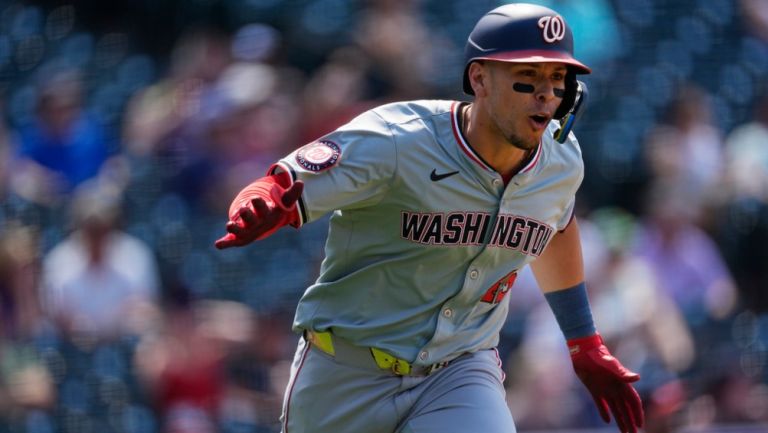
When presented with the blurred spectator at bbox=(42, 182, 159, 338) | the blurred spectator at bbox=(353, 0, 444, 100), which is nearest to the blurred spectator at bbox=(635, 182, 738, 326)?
the blurred spectator at bbox=(353, 0, 444, 100)

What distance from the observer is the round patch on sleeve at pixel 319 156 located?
3.65 m

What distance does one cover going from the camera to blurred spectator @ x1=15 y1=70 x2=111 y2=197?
7133 millimetres

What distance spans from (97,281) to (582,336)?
3.27 metres

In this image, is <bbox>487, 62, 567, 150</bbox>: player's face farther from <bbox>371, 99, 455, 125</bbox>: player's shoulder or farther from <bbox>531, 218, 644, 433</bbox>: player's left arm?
<bbox>531, 218, 644, 433</bbox>: player's left arm

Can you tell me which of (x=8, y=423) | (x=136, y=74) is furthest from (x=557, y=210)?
(x=136, y=74)

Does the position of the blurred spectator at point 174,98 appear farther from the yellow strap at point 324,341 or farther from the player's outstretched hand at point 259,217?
the player's outstretched hand at point 259,217

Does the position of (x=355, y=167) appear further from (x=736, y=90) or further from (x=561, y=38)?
(x=736, y=90)

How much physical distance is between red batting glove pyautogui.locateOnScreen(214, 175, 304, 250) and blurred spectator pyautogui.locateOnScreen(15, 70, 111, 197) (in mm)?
3885

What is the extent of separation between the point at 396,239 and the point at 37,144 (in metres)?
3.91

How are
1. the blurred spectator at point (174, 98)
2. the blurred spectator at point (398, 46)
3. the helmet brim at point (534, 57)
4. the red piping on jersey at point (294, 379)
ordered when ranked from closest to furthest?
the helmet brim at point (534, 57) → the red piping on jersey at point (294, 379) → the blurred spectator at point (174, 98) → the blurred spectator at point (398, 46)

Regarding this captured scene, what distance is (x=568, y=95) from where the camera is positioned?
3.99m

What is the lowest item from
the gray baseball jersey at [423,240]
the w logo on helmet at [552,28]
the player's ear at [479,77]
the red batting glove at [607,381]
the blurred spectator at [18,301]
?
the blurred spectator at [18,301]

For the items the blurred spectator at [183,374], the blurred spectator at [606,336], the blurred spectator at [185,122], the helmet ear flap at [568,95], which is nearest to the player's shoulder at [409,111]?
the helmet ear flap at [568,95]

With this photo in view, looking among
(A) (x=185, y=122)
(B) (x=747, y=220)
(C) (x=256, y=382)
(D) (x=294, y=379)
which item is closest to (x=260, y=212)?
(D) (x=294, y=379)
